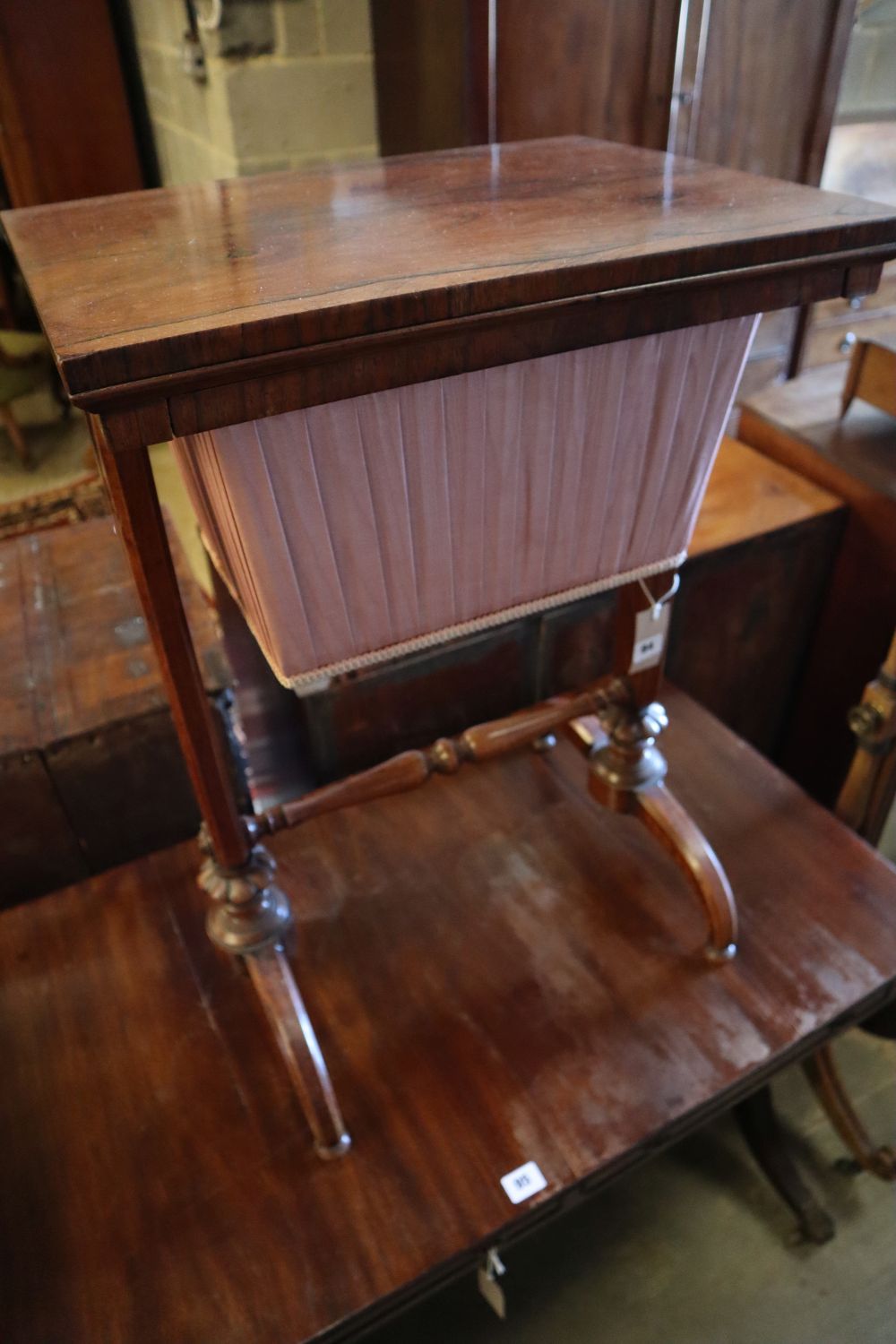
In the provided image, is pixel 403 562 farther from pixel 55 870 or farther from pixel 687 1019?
pixel 55 870

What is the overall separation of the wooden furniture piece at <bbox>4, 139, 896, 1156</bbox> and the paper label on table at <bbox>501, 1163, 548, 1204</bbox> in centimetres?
17

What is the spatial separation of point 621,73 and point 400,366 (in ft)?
4.07

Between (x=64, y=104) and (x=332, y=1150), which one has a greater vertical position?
(x=64, y=104)

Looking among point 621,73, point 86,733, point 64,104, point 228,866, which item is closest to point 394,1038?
point 228,866

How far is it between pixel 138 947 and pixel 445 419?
775 mm

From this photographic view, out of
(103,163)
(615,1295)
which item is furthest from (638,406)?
(103,163)

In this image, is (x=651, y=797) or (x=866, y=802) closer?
(x=651, y=797)

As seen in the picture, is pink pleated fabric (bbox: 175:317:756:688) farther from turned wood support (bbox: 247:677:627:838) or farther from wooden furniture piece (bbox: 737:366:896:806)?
wooden furniture piece (bbox: 737:366:896:806)

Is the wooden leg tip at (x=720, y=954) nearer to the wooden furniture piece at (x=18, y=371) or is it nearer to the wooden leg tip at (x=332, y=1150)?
the wooden leg tip at (x=332, y=1150)

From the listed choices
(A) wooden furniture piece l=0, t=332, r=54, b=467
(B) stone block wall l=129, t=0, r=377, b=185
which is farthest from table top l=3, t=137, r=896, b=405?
(A) wooden furniture piece l=0, t=332, r=54, b=467

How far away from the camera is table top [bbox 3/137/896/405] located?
20.8 inches

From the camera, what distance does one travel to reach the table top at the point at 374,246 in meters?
0.53

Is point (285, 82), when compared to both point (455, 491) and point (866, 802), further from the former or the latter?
point (866, 802)

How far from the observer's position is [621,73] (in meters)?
1.50
